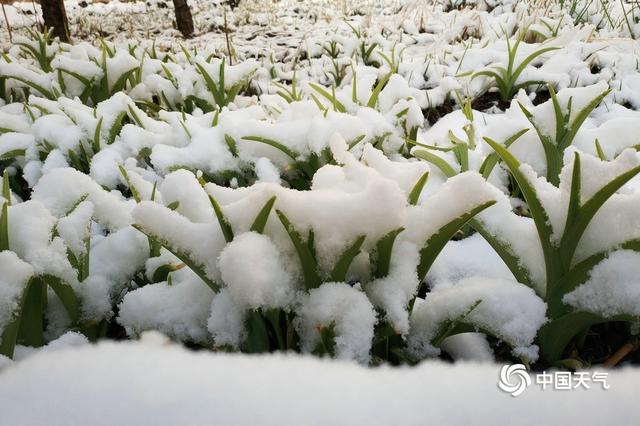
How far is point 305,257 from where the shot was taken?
2.56 feet

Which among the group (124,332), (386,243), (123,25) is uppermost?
(123,25)

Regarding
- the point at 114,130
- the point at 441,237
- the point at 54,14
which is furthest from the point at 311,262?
the point at 54,14

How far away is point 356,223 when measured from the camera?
764 mm

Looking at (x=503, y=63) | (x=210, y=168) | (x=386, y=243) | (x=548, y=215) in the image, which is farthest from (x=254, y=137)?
(x=503, y=63)

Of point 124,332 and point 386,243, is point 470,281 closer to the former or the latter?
point 386,243

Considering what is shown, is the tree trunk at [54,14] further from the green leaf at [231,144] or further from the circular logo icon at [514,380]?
the circular logo icon at [514,380]

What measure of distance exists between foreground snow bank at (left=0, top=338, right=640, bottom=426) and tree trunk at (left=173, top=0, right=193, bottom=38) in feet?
21.8

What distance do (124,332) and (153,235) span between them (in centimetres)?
34

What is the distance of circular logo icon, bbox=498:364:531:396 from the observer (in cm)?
59

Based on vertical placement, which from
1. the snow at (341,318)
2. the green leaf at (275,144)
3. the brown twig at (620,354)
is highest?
the green leaf at (275,144)

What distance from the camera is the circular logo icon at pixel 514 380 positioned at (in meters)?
0.59

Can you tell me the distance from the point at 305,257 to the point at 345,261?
0.22 ft

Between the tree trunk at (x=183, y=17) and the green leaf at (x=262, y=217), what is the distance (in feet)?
21.3

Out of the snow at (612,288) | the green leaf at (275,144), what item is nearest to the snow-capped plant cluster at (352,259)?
the snow at (612,288)
